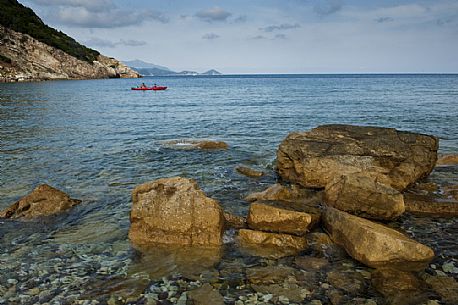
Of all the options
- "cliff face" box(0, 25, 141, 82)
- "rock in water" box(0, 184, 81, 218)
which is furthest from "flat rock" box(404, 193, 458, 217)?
"cliff face" box(0, 25, 141, 82)

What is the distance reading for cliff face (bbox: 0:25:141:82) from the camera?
109m

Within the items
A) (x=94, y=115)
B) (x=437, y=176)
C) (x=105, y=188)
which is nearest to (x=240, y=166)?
(x=105, y=188)

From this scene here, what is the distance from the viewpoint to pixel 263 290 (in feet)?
26.5

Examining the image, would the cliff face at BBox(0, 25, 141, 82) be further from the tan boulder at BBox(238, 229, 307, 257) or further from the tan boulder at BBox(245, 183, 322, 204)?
the tan boulder at BBox(238, 229, 307, 257)

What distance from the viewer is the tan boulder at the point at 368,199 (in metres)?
11.1

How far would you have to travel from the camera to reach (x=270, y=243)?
397 inches

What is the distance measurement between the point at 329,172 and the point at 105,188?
922 centimetres

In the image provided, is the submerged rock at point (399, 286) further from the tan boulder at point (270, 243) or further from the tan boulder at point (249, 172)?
the tan boulder at point (249, 172)

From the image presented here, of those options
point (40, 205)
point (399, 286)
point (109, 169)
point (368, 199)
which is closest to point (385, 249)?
point (399, 286)

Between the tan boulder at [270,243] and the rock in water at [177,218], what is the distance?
758mm

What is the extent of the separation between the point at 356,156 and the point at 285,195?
3.55m

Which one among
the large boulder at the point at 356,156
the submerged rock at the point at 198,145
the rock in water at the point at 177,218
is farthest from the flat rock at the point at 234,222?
the submerged rock at the point at 198,145

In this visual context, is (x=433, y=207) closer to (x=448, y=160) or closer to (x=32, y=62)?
(x=448, y=160)

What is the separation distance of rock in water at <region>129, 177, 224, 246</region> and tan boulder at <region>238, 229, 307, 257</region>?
76 centimetres
